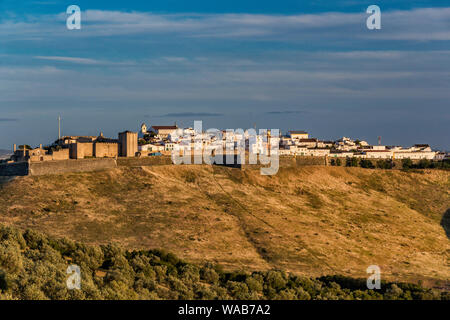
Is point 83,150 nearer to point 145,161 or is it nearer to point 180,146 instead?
point 145,161

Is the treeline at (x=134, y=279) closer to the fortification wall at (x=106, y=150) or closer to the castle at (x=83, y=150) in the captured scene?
the castle at (x=83, y=150)

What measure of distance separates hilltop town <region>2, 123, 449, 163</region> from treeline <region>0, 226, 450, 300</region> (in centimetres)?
2857

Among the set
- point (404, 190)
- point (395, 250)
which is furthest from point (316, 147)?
point (395, 250)

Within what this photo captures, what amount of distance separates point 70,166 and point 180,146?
34.7 meters

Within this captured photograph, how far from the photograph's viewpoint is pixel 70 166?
177ft

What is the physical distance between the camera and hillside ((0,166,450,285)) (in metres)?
38.5

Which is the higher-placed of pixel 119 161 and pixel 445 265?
pixel 119 161

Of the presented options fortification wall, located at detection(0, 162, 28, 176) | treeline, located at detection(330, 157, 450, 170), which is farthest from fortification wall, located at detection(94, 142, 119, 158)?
treeline, located at detection(330, 157, 450, 170)

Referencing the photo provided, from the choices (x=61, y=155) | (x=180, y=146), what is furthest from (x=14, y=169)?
(x=180, y=146)

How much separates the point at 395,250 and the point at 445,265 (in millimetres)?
4042

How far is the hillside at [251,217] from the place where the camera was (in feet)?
126
